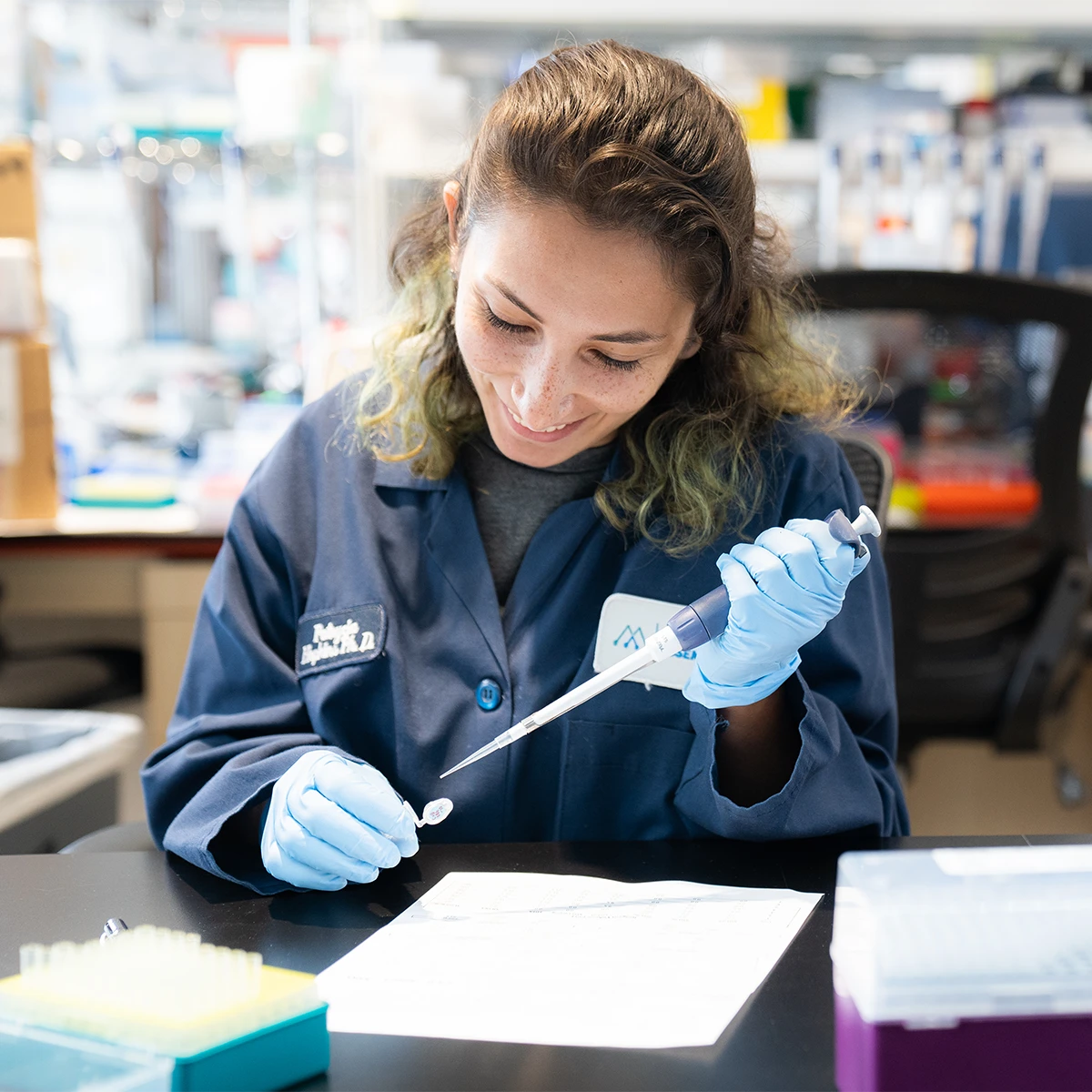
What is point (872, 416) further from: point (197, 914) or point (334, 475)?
point (197, 914)

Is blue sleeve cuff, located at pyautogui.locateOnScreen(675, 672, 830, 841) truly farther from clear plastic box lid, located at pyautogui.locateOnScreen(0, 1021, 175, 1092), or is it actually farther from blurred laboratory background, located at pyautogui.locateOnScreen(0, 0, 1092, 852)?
blurred laboratory background, located at pyautogui.locateOnScreen(0, 0, 1092, 852)

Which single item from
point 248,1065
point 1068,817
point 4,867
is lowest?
point 1068,817

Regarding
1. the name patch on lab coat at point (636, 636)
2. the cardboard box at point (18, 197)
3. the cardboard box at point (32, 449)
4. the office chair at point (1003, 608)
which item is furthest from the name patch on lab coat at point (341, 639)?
the cardboard box at point (18, 197)

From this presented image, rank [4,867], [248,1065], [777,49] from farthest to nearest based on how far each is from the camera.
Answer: [777,49] < [4,867] < [248,1065]

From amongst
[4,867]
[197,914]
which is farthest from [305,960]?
[4,867]

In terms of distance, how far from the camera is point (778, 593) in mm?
1008

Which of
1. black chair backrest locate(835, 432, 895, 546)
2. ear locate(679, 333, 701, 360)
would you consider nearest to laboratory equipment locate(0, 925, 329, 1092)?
ear locate(679, 333, 701, 360)

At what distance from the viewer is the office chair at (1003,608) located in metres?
2.10

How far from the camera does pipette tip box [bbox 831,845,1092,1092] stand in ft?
2.02

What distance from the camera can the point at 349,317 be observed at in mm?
3098

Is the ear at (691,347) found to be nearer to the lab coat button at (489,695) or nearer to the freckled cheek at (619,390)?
the freckled cheek at (619,390)

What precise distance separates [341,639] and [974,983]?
29.3 inches

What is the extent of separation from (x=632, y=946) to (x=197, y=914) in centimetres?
33

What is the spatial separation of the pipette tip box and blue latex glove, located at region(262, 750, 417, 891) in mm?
460
